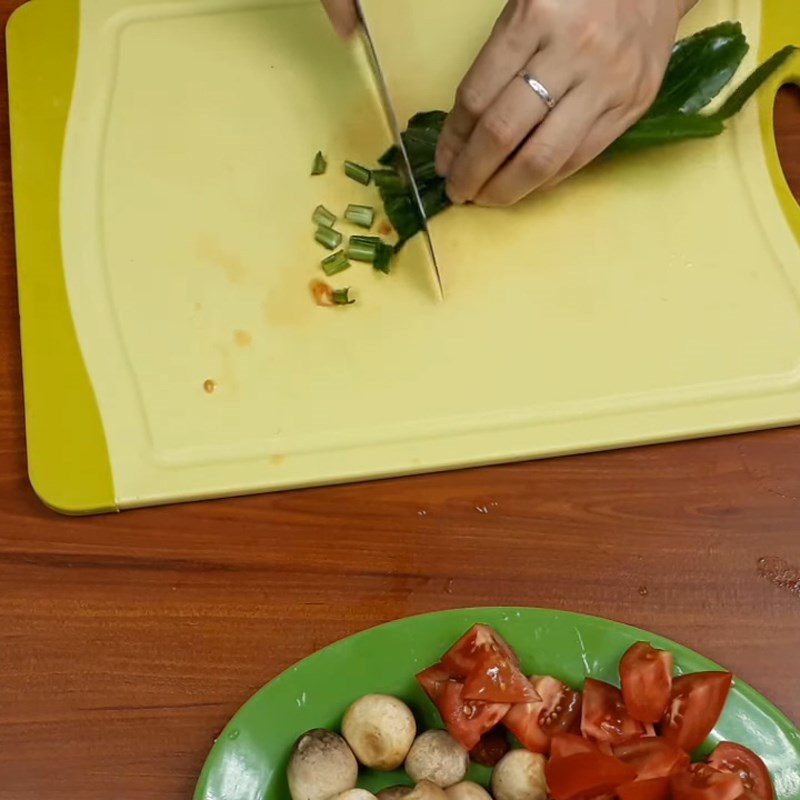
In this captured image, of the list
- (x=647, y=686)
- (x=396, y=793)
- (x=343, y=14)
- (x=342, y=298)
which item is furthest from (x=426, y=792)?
(x=343, y=14)

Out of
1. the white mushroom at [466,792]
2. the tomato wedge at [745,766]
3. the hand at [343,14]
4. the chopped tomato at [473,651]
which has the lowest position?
the tomato wedge at [745,766]

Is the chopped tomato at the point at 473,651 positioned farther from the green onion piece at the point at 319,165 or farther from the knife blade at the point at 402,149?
the green onion piece at the point at 319,165

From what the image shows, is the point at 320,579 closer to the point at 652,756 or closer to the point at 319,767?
the point at 319,767

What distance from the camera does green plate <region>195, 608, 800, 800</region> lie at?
1.03 m

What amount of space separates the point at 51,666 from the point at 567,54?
0.93 metres

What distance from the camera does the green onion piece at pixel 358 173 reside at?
1371 mm

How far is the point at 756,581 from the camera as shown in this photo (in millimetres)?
1157

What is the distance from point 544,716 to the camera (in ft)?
3.43

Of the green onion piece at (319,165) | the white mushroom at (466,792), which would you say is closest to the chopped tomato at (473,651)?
the white mushroom at (466,792)

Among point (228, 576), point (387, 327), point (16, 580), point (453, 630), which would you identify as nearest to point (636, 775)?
point (453, 630)

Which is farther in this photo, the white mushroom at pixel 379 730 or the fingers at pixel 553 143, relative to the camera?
the fingers at pixel 553 143

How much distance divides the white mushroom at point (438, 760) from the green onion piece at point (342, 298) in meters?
0.55

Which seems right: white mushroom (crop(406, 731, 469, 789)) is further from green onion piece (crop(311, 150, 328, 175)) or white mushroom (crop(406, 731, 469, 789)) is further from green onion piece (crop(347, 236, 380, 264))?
green onion piece (crop(311, 150, 328, 175))

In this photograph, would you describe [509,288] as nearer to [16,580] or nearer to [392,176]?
[392,176]
